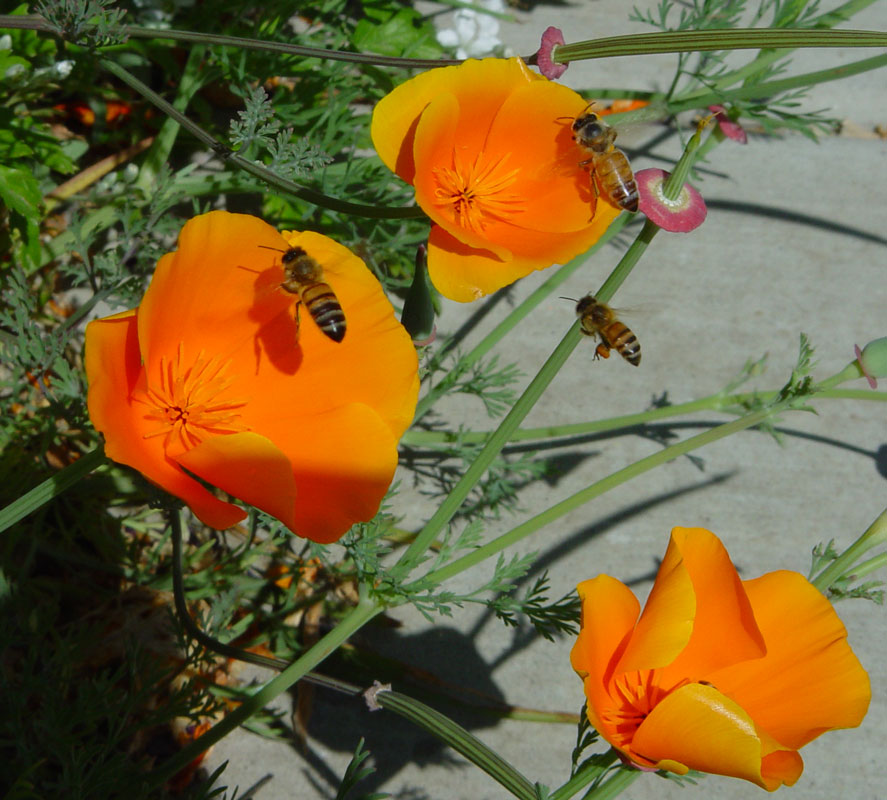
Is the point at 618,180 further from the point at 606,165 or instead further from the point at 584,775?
the point at 584,775

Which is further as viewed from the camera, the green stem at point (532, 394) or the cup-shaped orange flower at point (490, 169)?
the cup-shaped orange flower at point (490, 169)

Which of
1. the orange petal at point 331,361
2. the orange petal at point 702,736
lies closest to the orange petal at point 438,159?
the orange petal at point 331,361

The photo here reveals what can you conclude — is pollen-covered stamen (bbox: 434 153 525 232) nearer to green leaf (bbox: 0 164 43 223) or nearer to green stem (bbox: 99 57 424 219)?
green stem (bbox: 99 57 424 219)

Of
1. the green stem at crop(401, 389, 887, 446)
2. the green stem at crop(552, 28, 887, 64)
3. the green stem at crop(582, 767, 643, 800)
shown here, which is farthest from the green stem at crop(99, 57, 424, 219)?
the green stem at crop(582, 767, 643, 800)

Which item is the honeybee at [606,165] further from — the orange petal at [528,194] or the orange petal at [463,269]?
the orange petal at [463,269]

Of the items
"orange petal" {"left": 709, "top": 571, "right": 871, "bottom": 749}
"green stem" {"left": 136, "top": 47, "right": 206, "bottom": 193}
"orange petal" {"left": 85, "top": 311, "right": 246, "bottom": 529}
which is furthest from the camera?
"green stem" {"left": 136, "top": 47, "right": 206, "bottom": 193}

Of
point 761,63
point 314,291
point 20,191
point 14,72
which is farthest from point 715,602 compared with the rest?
point 14,72
